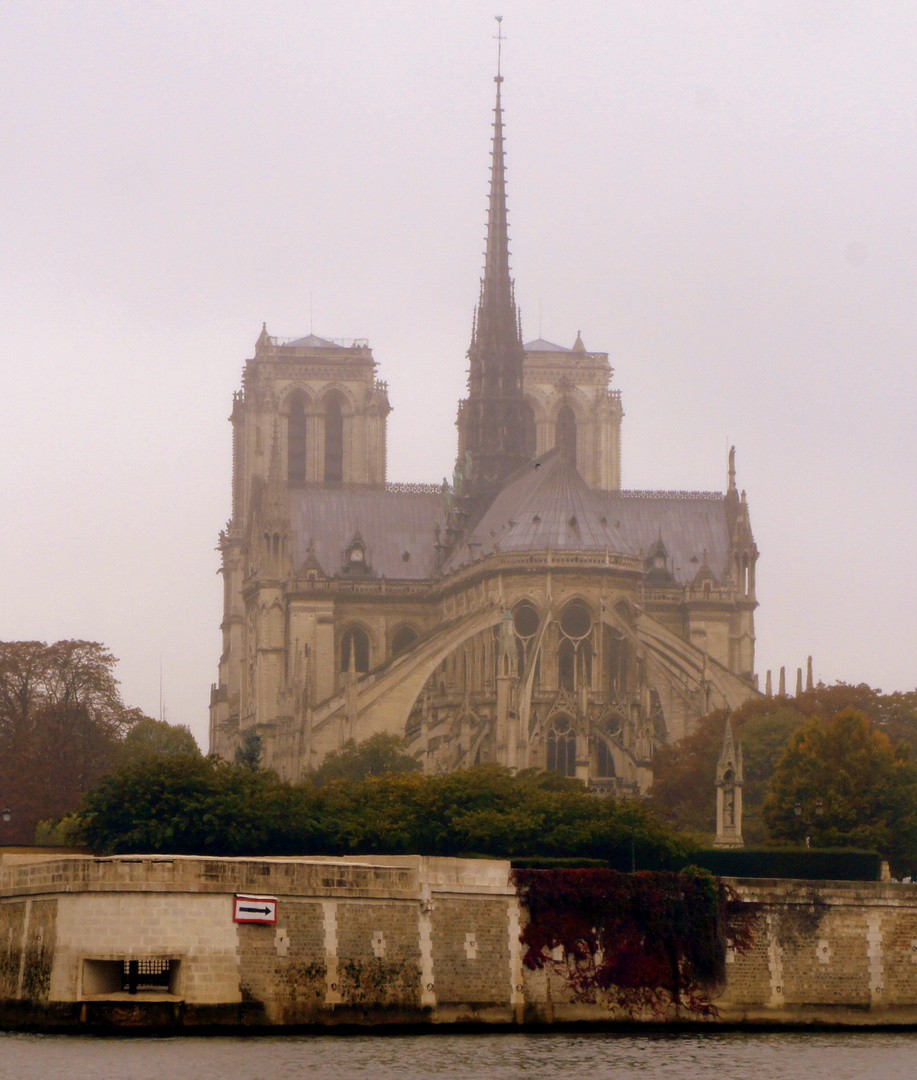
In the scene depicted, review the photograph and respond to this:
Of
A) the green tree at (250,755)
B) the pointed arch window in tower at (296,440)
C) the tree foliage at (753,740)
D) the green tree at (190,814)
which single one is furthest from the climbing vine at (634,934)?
the pointed arch window in tower at (296,440)

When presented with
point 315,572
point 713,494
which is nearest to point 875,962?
point 315,572

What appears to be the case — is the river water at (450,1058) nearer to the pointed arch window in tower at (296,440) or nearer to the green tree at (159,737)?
the green tree at (159,737)

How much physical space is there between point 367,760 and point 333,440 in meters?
39.3

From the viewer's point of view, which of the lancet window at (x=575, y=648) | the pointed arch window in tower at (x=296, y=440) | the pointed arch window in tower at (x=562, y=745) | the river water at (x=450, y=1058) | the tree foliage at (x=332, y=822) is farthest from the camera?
the pointed arch window in tower at (x=296, y=440)

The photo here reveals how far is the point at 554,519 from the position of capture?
11006 centimetres

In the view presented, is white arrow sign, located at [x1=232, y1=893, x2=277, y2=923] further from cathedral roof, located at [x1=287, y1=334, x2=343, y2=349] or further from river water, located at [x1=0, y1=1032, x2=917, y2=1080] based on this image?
cathedral roof, located at [x1=287, y1=334, x2=343, y2=349]

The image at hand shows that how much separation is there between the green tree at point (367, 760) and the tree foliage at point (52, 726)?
26.0 ft

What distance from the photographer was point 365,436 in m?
138

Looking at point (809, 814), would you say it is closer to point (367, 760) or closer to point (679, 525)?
point (367, 760)

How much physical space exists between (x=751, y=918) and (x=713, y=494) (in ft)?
240

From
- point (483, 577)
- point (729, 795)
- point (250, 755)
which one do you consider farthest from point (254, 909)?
point (483, 577)

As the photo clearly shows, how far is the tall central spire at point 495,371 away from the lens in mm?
127062

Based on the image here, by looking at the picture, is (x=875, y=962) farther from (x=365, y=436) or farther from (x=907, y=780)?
(x=365, y=436)

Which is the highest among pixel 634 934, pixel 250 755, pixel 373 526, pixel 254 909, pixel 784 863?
pixel 373 526
